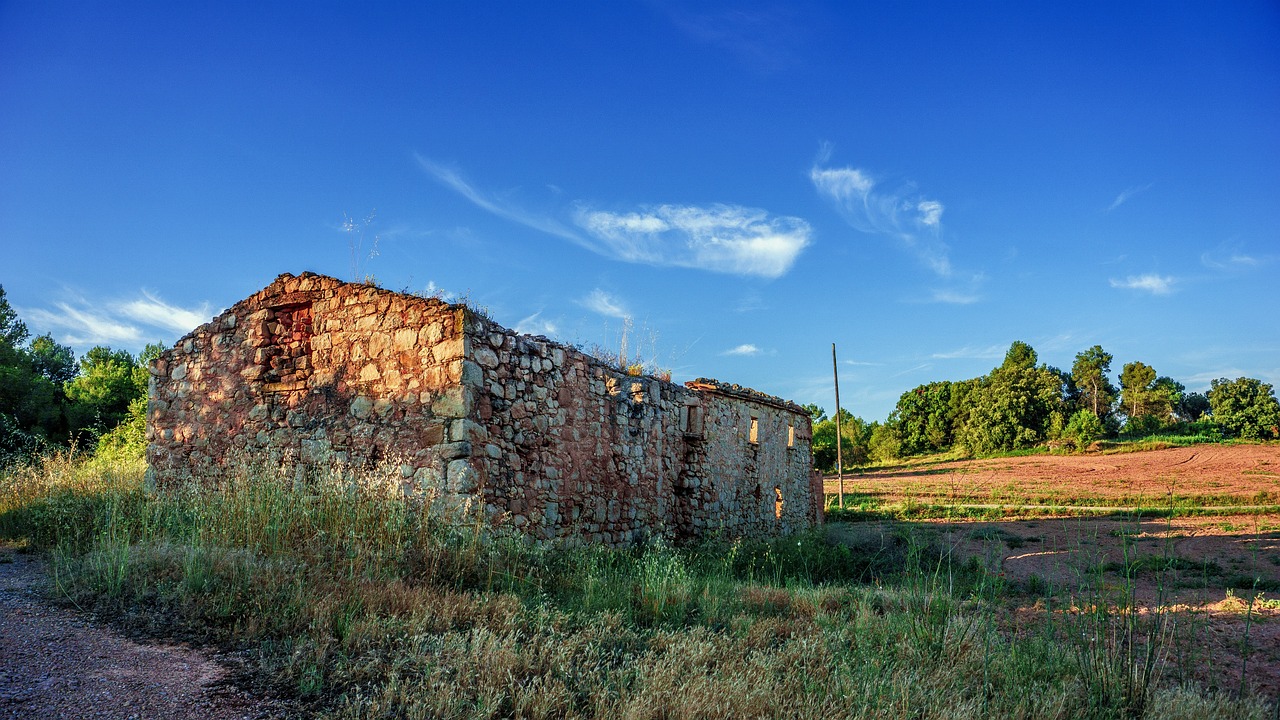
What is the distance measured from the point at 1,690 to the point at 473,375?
4594mm

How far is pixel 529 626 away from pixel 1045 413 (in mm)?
51587

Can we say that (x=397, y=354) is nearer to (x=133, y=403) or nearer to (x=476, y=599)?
(x=476, y=599)

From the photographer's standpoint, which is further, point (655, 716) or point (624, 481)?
point (624, 481)

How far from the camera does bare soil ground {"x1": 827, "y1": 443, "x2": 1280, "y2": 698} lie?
5738mm

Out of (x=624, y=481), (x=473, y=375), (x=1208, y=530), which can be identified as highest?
(x=473, y=375)

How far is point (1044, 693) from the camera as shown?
4238 mm

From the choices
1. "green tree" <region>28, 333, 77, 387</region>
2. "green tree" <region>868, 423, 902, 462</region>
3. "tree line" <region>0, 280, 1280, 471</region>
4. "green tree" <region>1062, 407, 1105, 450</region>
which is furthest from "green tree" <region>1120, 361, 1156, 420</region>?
"green tree" <region>28, 333, 77, 387</region>

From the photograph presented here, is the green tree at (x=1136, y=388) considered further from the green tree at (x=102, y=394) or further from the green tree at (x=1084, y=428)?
the green tree at (x=102, y=394)

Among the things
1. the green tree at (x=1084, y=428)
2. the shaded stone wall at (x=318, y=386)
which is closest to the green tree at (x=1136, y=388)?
the green tree at (x=1084, y=428)

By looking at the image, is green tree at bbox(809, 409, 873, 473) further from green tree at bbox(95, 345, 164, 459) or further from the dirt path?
the dirt path

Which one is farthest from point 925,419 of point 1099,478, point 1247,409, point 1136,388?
point 1099,478

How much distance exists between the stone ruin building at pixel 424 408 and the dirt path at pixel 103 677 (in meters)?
3.25

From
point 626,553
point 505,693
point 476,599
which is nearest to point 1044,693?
point 505,693

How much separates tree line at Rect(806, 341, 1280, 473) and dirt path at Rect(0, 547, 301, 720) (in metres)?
43.3
